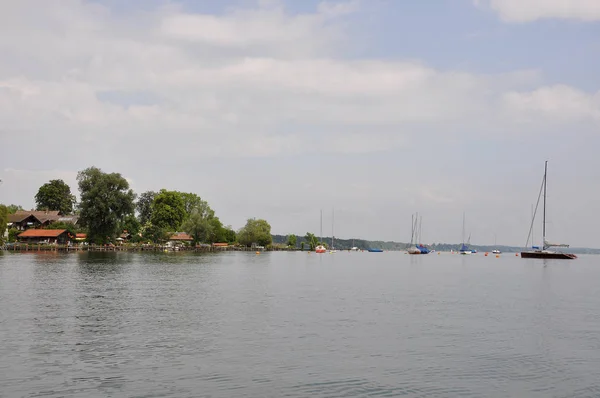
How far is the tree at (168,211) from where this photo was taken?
18138cm

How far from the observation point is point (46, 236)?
531ft

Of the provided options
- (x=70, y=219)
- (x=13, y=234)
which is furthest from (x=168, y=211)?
(x=13, y=234)

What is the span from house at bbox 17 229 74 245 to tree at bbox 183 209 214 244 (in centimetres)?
3652

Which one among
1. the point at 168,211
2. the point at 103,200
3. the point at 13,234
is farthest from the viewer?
the point at 168,211

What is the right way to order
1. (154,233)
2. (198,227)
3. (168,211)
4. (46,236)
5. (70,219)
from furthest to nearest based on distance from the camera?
(70,219)
(198,227)
(168,211)
(154,233)
(46,236)

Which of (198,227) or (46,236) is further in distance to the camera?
(198,227)

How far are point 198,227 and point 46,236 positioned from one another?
150 ft

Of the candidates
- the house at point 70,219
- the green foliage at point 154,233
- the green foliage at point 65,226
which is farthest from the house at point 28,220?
the green foliage at point 154,233

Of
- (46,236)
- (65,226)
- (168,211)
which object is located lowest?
(46,236)

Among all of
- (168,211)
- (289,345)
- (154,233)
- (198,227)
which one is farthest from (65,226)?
(289,345)

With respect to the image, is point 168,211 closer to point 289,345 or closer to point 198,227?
point 198,227

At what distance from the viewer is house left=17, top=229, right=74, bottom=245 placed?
530 ft

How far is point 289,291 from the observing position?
55344 millimetres

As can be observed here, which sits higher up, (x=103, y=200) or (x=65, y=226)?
(x=103, y=200)
